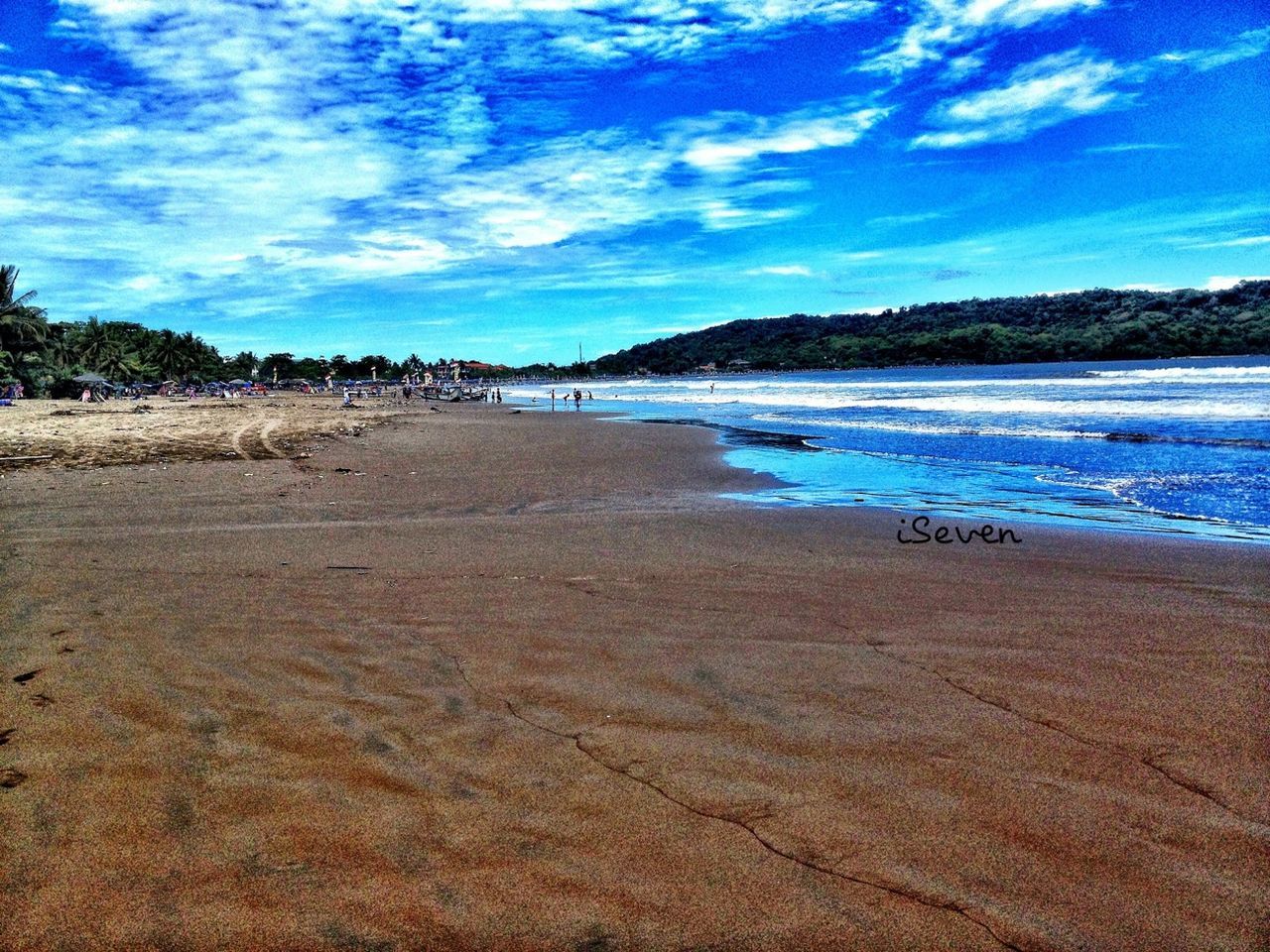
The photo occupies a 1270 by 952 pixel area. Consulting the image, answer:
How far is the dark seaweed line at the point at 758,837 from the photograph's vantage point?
220 cm

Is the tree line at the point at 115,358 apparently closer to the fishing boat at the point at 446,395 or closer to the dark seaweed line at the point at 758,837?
the fishing boat at the point at 446,395

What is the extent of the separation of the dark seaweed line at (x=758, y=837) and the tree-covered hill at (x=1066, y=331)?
443 ft

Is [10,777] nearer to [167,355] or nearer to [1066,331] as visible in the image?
[167,355]

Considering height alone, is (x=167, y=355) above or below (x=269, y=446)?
above

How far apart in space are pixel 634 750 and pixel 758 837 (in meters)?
0.78

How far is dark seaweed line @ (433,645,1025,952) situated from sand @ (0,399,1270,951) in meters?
0.01

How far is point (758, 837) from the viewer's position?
2562mm

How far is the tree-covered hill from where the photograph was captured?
110750mm

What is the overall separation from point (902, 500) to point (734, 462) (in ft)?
20.6

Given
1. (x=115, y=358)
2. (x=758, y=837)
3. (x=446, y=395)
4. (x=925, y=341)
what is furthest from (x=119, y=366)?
(x=925, y=341)

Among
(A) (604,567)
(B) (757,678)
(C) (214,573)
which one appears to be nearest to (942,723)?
(B) (757,678)

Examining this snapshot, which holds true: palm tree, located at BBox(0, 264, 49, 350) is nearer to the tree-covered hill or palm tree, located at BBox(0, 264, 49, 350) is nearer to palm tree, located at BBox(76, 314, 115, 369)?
palm tree, located at BBox(76, 314, 115, 369)
